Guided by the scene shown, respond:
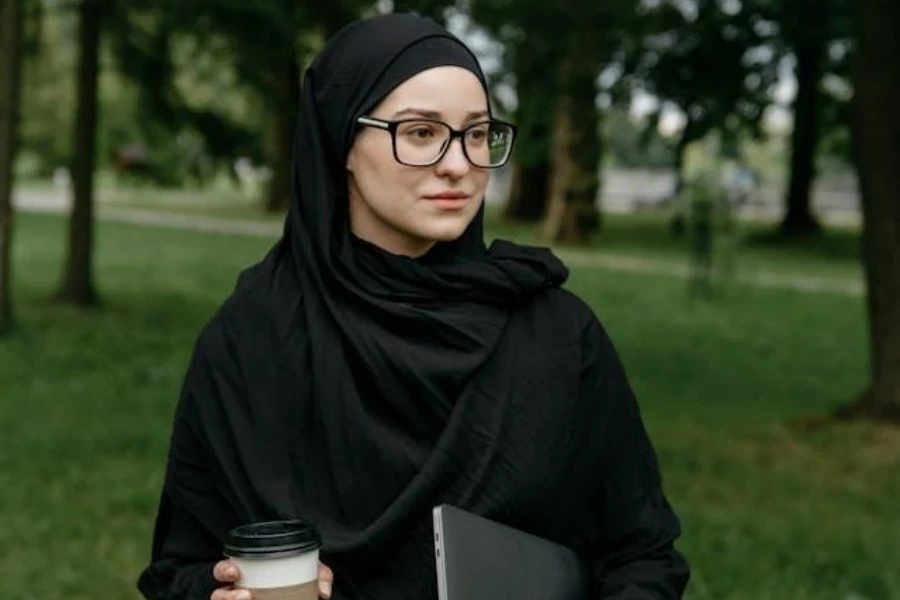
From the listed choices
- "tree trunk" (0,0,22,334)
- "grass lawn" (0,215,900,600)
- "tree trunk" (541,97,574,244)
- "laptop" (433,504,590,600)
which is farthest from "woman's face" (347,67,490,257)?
"tree trunk" (541,97,574,244)

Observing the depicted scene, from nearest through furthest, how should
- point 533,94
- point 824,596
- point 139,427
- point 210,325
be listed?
point 210,325
point 824,596
point 139,427
point 533,94

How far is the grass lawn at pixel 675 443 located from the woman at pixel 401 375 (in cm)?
373

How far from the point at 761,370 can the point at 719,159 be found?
17.7 feet

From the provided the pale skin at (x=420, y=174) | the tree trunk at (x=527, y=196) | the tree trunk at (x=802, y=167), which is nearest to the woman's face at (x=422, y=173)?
the pale skin at (x=420, y=174)

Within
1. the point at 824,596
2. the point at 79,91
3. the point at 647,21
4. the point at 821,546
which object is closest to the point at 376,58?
the point at 824,596

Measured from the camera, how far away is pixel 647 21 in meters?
10.3

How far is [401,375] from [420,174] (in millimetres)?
273

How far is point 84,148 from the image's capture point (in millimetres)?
14188

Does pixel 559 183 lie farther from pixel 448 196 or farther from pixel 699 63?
pixel 448 196

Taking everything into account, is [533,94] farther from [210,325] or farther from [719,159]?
[210,325]

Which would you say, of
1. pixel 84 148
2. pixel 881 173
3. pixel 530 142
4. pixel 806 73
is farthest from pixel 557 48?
pixel 806 73

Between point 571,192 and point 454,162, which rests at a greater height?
point 454,162

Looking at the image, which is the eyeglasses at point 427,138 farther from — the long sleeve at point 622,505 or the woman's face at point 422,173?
the long sleeve at point 622,505

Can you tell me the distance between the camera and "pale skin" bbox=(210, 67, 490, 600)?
2105 millimetres
